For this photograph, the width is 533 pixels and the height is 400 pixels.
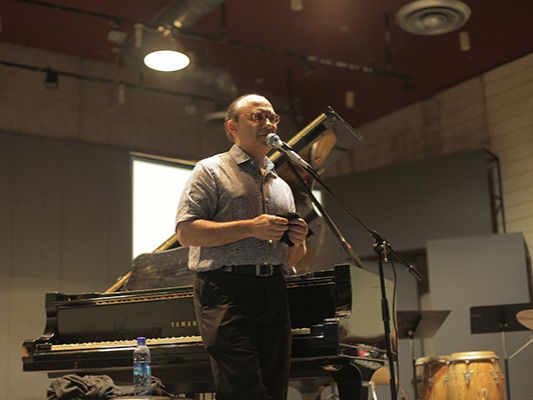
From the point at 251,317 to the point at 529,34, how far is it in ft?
20.4

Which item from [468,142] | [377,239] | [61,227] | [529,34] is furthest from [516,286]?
[377,239]

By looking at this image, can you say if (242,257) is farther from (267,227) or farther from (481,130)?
(481,130)

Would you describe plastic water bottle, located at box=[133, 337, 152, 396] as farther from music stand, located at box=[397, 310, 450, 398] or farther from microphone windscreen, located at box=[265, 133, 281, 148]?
music stand, located at box=[397, 310, 450, 398]

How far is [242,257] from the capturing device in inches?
125

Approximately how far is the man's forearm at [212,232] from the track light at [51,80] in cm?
562

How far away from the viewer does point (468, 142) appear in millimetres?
9375

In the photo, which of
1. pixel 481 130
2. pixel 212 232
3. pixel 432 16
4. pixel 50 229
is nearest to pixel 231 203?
pixel 212 232

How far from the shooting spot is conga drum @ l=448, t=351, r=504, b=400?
6281mm

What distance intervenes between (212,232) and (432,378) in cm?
392

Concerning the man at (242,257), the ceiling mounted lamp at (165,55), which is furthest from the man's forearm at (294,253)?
the ceiling mounted lamp at (165,55)

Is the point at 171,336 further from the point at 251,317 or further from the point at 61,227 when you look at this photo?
the point at 61,227

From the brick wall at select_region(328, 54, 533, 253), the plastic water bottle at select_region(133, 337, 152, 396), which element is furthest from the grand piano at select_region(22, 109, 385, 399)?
the brick wall at select_region(328, 54, 533, 253)

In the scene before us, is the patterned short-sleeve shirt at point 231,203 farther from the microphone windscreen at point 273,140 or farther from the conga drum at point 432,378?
the conga drum at point 432,378

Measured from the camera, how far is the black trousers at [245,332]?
304cm
